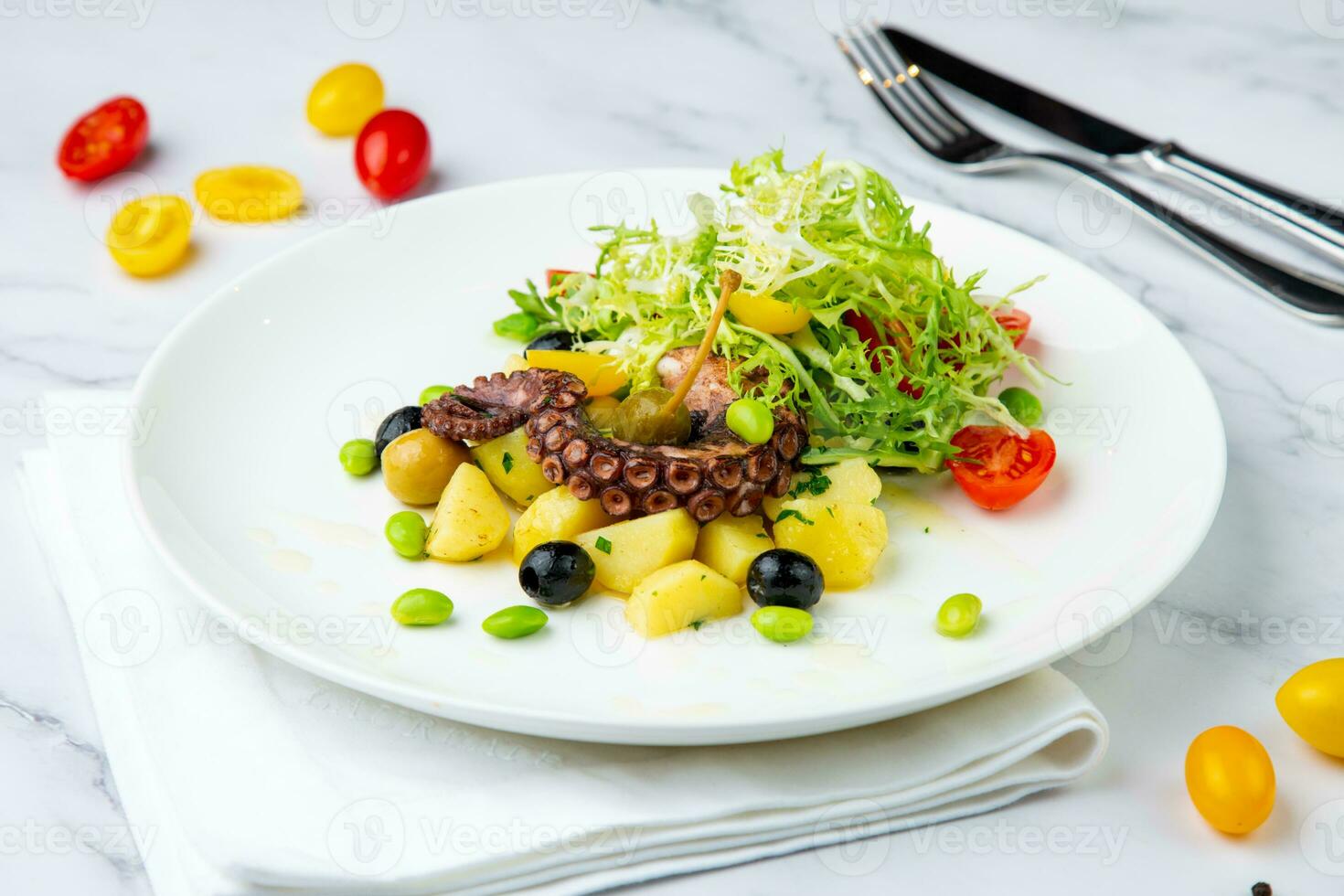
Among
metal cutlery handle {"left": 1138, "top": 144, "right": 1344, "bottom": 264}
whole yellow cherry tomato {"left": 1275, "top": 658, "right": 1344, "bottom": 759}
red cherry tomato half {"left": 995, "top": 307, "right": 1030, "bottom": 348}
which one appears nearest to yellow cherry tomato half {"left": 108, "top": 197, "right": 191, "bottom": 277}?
red cherry tomato half {"left": 995, "top": 307, "right": 1030, "bottom": 348}

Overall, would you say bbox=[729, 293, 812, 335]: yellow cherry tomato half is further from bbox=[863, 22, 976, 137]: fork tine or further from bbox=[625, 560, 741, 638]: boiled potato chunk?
bbox=[863, 22, 976, 137]: fork tine

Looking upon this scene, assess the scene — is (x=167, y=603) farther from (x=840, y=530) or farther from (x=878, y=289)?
(x=878, y=289)

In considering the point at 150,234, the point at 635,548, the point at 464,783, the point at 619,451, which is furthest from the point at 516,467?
the point at 150,234

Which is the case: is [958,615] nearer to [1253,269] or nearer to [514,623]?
[514,623]

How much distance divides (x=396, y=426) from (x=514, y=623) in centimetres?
96

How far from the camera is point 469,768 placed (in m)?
3.05

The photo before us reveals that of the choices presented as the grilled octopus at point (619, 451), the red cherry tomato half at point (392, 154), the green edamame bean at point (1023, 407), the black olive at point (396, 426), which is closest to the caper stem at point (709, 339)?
the grilled octopus at point (619, 451)

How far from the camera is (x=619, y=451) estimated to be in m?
3.52

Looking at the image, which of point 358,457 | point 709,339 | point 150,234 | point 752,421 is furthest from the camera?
point 150,234

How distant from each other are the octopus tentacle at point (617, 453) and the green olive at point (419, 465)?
0.05 metres

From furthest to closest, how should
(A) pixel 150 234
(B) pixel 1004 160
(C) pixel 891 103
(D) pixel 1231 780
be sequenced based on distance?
(C) pixel 891 103, (B) pixel 1004 160, (A) pixel 150 234, (D) pixel 1231 780

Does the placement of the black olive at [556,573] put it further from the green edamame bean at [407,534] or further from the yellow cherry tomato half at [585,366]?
the yellow cherry tomato half at [585,366]

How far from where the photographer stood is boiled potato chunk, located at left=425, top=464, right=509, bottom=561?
11.5ft

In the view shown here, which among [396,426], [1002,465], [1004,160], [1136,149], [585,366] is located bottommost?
[396,426]
